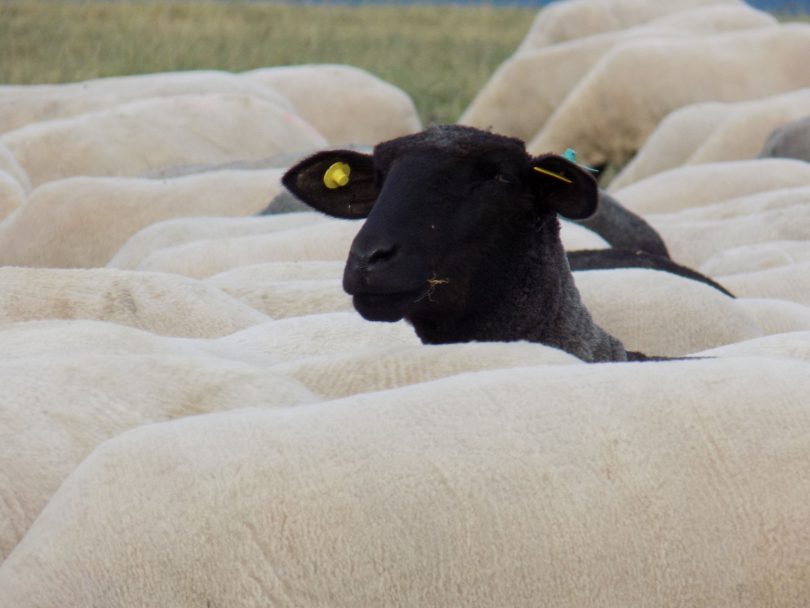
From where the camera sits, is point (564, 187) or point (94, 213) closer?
point (564, 187)

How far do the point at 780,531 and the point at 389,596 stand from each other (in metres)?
0.57

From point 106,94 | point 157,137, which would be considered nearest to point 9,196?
point 157,137

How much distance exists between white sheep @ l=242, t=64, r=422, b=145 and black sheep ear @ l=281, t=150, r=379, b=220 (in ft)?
25.5

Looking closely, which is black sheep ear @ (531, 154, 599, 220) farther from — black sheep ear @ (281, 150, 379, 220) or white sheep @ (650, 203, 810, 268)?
white sheep @ (650, 203, 810, 268)

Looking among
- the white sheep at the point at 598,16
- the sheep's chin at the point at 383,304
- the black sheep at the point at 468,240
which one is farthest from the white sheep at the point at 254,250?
the white sheep at the point at 598,16

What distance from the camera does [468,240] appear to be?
135 inches

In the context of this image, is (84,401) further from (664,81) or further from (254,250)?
(664,81)

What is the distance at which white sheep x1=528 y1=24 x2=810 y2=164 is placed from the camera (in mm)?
11977

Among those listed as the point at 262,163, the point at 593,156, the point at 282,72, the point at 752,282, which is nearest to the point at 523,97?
the point at 593,156

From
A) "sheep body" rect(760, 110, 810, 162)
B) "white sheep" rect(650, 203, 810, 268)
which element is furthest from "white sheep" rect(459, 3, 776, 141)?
"white sheep" rect(650, 203, 810, 268)

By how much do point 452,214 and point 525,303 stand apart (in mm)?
281

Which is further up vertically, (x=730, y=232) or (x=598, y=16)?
(x=730, y=232)

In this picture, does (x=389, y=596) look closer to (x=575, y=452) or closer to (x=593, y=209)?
(x=575, y=452)

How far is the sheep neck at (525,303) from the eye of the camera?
11.6ft
